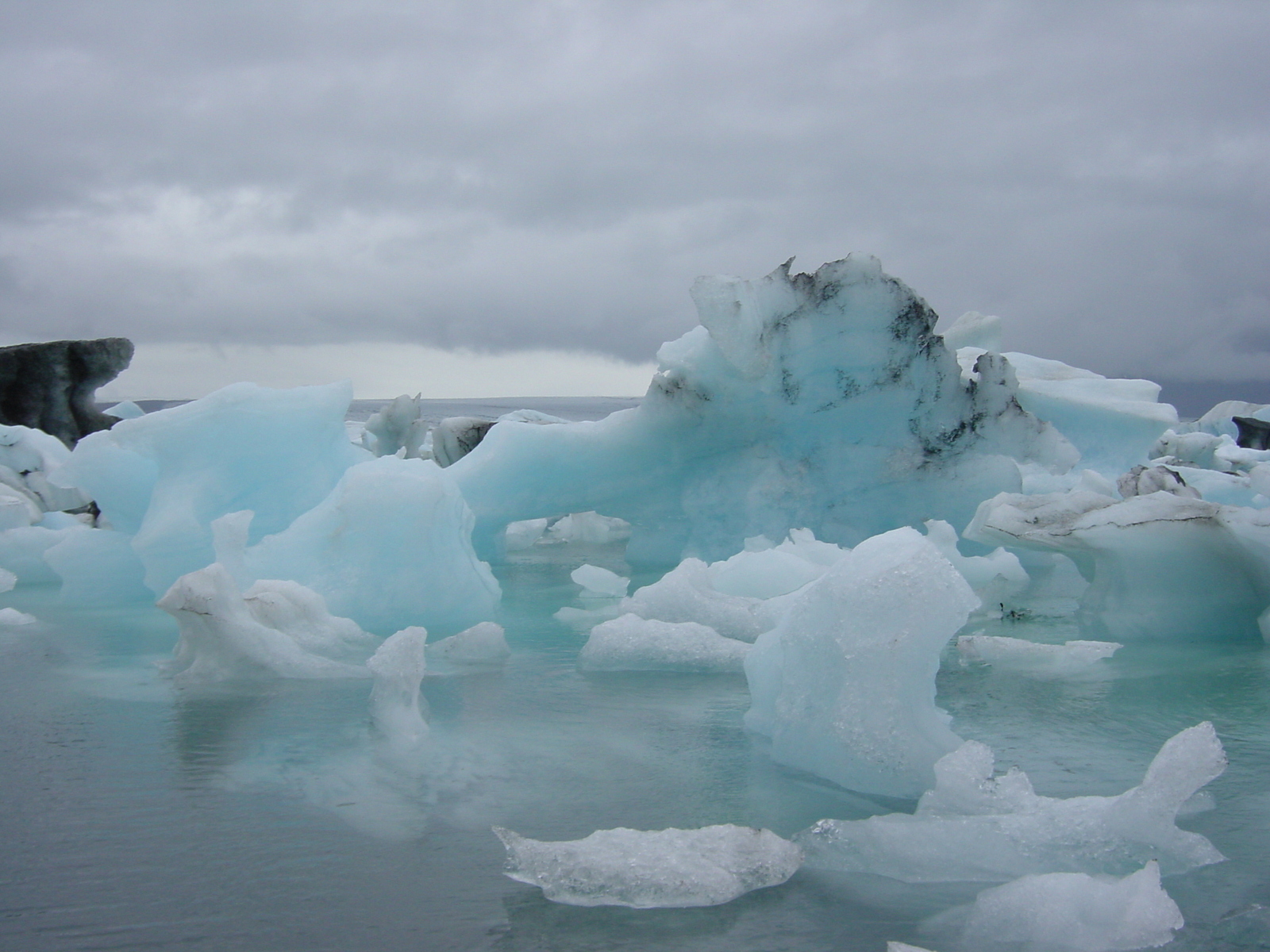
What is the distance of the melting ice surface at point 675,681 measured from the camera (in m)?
1.66

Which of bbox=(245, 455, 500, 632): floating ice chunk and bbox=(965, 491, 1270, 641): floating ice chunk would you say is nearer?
bbox=(965, 491, 1270, 641): floating ice chunk

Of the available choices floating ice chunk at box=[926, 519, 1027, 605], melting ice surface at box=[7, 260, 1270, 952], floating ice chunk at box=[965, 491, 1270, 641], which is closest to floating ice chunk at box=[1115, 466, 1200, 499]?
melting ice surface at box=[7, 260, 1270, 952]

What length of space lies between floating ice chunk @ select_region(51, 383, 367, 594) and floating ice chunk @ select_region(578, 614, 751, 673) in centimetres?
216

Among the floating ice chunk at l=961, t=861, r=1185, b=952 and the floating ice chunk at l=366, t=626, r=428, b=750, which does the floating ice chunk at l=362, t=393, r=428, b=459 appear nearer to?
the floating ice chunk at l=366, t=626, r=428, b=750

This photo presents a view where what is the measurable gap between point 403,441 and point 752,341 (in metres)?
6.30

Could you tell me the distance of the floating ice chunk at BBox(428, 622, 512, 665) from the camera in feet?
11.6

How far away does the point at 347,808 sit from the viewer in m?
2.07

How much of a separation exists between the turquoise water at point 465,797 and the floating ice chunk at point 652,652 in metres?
0.10

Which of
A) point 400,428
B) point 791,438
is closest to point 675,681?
point 791,438

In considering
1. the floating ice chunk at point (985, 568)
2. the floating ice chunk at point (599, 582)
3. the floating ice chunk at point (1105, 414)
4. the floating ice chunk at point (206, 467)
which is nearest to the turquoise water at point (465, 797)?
the floating ice chunk at point (206, 467)

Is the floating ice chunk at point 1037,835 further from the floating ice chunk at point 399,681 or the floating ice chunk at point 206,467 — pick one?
the floating ice chunk at point 206,467

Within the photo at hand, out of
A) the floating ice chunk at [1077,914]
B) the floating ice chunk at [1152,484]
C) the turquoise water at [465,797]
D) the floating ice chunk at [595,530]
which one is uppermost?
the floating ice chunk at [1152,484]

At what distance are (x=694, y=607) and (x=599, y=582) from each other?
1447 millimetres

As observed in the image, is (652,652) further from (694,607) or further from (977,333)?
(977,333)
